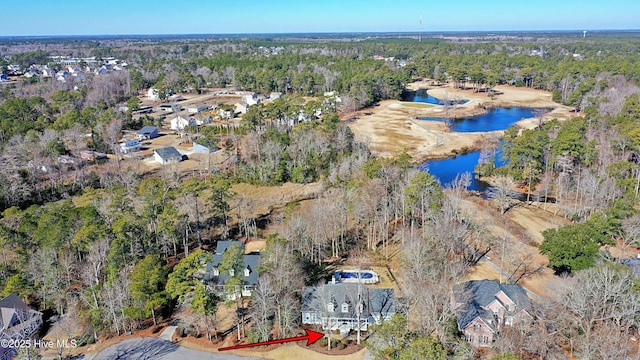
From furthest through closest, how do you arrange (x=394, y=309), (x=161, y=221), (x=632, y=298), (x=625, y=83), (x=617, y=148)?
(x=625, y=83) < (x=617, y=148) < (x=161, y=221) < (x=394, y=309) < (x=632, y=298)

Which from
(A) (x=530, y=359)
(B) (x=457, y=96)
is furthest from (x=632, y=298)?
(B) (x=457, y=96)

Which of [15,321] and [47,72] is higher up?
[47,72]

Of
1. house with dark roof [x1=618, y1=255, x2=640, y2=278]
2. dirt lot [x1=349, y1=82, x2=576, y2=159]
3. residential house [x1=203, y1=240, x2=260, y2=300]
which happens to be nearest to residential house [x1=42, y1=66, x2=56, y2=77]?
dirt lot [x1=349, y1=82, x2=576, y2=159]

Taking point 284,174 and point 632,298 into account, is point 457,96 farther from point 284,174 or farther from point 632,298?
point 632,298

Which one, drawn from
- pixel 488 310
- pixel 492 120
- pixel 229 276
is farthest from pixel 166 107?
pixel 488 310

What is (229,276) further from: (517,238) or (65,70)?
(65,70)
